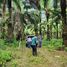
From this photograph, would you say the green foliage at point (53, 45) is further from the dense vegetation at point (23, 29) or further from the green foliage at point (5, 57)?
the green foliage at point (5, 57)

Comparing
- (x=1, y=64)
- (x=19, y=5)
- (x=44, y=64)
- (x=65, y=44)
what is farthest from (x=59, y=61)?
(x=19, y=5)

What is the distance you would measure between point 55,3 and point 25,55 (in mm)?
27588

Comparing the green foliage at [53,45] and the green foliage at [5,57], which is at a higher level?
the green foliage at [5,57]

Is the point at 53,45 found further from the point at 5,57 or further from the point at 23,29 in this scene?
the point at 23,29

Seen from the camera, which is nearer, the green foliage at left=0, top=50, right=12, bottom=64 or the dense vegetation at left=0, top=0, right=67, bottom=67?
the green foliage at left=0, top=50, right=12, bottom=64

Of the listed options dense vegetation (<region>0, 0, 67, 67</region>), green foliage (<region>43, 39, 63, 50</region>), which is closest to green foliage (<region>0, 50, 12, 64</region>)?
dense vegetation (<region>0, 0, 67, 67</region>)

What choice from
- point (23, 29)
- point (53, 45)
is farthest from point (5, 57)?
point (23, 29)

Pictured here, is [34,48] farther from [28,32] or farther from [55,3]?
A: [28,32]

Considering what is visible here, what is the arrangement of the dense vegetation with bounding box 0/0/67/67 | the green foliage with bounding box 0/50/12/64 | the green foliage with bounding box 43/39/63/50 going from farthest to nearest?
the green foliage with bounding box 43/39/63/50 < the dense vegetation with bounding box 0/0/67/67 < the green foliage with bounding box 0/50/12/64

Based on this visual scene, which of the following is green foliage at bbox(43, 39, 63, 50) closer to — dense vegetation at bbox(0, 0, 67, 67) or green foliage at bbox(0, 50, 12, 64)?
dense vegetation at bbox(0, 0, 67, 67)

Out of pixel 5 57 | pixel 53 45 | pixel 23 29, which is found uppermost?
pixel 23 29

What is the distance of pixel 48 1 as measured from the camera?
149 feet

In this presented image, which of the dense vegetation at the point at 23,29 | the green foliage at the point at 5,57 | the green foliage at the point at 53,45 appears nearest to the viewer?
the green foliage at the point at 5,57

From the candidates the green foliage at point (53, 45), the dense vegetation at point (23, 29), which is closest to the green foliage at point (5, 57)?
the dense vegetation at point (23, 29)
